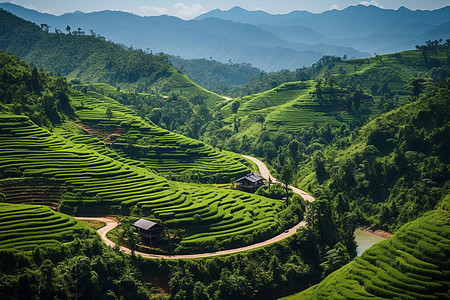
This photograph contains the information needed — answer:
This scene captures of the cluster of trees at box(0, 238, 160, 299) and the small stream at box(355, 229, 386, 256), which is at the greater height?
the cluster of trees at box(0, 238, 160, 299)

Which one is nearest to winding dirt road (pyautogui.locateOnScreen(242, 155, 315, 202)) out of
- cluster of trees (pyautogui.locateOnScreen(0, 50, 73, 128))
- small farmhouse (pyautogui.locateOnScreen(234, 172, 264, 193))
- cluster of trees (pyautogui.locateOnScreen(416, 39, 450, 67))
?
small farmhouse (pyautogui.locateOnScreen(234, 172, 264, 193))

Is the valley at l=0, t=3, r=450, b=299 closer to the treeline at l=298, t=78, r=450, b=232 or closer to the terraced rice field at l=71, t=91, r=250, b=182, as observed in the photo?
the treeline at l=298, t=78, r=450, b=232

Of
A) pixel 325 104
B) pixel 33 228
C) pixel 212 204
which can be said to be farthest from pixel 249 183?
pixel 325 104

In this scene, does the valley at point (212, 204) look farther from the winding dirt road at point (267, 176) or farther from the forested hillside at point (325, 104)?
the forested hillside at point (325, 104)

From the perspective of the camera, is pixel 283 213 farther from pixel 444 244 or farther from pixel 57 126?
pixel 57 126

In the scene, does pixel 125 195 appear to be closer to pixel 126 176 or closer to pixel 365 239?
pixel 126 176

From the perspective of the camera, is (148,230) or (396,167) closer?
(148,230)
